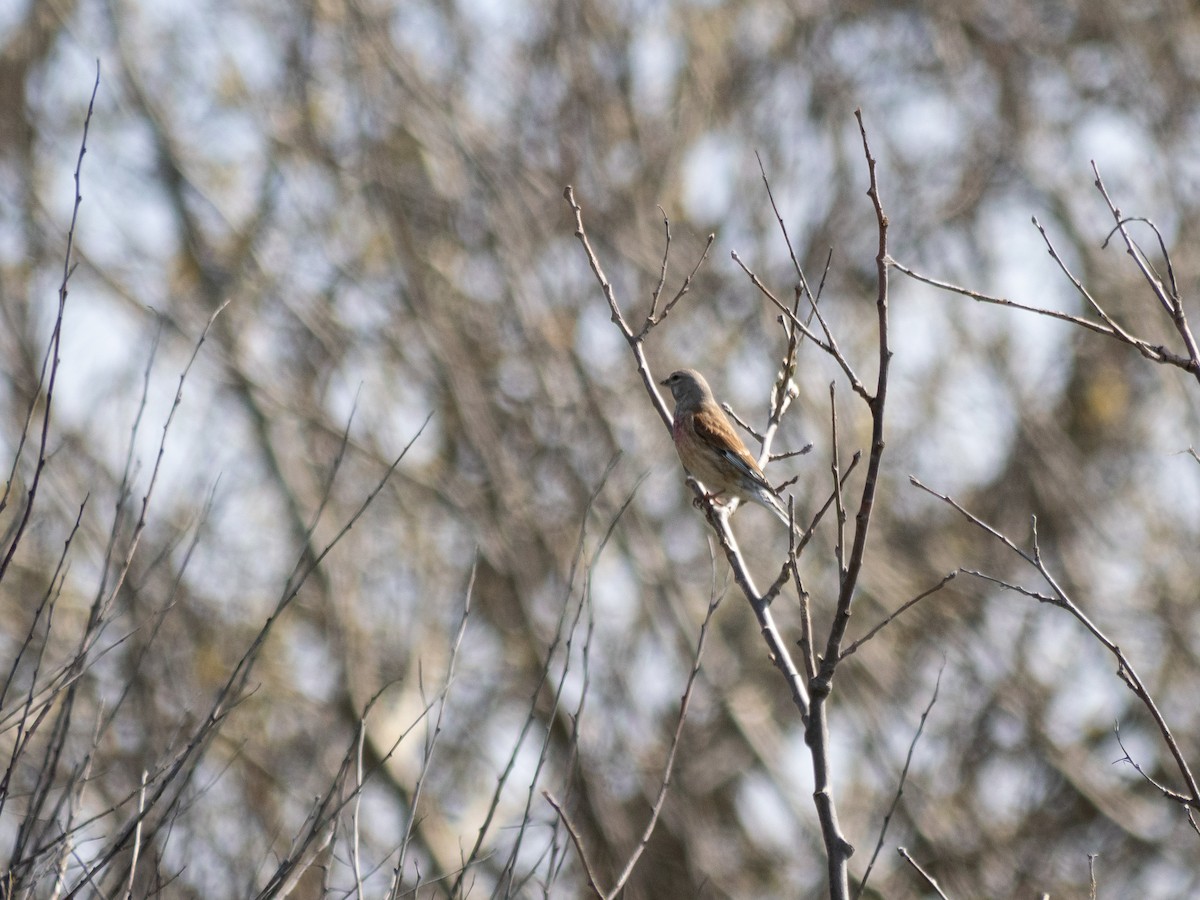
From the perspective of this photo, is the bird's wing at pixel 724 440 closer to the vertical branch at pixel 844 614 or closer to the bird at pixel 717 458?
the bird at pixel 717 458

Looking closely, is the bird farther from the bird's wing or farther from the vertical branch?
the vertical branch

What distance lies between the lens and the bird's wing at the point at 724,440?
23.6 feet

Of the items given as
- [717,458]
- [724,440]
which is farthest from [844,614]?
[724,440]

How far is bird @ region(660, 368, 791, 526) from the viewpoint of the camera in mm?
7203

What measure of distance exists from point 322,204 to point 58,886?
10997 mm

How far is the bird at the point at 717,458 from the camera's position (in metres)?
7.20

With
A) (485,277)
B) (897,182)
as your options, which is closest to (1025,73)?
(897,182)

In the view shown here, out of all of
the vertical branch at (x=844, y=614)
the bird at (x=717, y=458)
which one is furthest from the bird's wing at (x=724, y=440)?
the vertical branch at (x=844, y=614)

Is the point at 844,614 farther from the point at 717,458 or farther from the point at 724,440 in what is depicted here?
the point at 724,440

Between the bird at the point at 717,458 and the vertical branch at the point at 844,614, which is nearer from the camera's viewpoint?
the vertical branch at the point at 844,614

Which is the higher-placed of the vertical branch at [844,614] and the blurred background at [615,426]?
the blurred background at [615,426]

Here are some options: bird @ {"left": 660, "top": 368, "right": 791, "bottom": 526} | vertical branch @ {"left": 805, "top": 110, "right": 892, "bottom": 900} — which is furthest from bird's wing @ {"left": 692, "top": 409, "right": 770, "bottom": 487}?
vertical branch @ {"left": 805, "top": 110, "right": 892, "bottom": 900}

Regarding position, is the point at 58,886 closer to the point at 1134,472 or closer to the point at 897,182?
the point at 897,182

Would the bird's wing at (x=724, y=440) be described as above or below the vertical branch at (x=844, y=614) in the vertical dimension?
above
